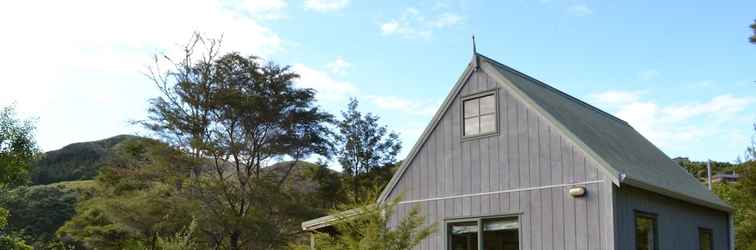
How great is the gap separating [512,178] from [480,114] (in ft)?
5.03

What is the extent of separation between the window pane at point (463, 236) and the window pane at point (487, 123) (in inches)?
72.5

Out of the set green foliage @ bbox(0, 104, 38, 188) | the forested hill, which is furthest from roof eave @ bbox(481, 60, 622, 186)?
the forested hill

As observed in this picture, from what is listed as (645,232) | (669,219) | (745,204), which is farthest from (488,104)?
(745,204)

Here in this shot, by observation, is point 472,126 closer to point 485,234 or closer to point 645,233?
point 485,234

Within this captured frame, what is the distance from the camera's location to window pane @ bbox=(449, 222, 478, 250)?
13758 millimetres

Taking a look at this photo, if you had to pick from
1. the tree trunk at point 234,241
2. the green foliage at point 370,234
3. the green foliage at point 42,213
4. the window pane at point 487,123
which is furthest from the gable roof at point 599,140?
the green foliage at point 42,213

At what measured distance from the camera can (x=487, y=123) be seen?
14.1 m

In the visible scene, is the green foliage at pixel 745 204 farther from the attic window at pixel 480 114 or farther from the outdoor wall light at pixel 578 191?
the outdoor wall light at pixel 578 191

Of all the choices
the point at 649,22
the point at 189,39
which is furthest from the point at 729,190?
the point at 189,39

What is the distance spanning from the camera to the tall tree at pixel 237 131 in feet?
86.1

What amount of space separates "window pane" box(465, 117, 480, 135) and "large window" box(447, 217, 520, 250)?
178cm

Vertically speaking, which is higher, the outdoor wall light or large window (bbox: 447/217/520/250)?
the outdoor wall light

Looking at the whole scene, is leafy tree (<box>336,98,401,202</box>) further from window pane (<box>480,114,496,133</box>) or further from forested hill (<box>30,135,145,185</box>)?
forested hill (<box>30,135,145,185</box>)

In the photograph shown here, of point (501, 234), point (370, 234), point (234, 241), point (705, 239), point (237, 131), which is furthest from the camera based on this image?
point (237, 131)
